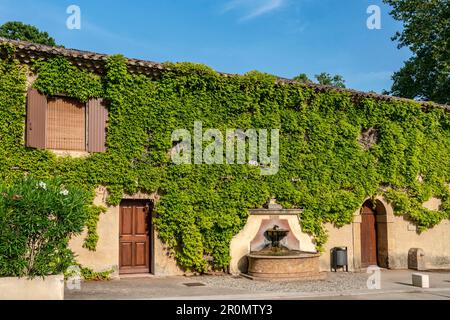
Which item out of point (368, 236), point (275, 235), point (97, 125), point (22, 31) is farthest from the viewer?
point (22, 31)

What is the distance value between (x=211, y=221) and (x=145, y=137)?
3186 mm

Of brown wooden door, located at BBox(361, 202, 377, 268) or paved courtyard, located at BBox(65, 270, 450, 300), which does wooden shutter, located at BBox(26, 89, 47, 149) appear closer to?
paved courtyard, located at BBox(65, 270, 450, 300)

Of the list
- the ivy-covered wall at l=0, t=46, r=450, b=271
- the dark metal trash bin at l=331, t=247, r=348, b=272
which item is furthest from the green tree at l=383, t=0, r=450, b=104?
the dark metal trash bin at l=331, t=247, r=348, b=272

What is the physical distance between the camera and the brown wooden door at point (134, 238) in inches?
543

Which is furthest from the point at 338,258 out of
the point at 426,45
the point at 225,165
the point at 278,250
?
the point at 426,45

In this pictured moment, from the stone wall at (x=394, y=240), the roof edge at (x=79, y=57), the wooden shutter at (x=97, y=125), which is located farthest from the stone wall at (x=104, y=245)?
the stone wall at (x=394, y=240)

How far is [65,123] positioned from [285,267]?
724 centimetres

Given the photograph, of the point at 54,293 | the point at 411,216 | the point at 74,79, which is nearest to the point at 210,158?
the point at 74,79

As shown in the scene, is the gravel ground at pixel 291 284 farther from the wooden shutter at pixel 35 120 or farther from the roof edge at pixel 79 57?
the roof edge at pixel 79 57

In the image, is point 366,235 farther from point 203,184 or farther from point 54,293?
point 54,293

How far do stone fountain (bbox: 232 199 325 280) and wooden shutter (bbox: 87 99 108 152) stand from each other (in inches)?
196

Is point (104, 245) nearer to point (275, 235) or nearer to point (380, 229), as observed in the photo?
point (275, 235)

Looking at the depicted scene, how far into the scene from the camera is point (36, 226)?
28.7 ft

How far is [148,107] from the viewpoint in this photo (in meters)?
14.1
